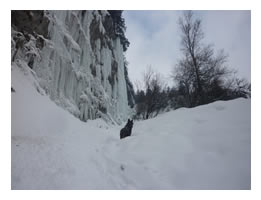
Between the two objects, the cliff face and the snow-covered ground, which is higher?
the cliff face

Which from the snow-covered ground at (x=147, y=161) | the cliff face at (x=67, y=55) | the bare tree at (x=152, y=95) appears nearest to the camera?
the snow-covered ground at (x=147, y=161)

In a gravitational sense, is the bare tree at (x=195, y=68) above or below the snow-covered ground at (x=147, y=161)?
above

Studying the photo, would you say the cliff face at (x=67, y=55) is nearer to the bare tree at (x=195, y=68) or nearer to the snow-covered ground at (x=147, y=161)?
the snow-covered ground at (x=147, y=161)

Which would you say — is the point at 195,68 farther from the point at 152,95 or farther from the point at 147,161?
the point at 147,161

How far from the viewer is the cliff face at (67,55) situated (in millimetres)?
4887

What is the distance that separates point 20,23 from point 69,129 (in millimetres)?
3933

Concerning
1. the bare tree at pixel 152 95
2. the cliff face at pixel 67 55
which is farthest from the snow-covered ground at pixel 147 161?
the bare tree at pixel 152 95

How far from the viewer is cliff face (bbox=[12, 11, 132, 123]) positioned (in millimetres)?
4887

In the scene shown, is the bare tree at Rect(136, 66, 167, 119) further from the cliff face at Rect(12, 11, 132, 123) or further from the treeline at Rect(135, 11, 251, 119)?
the cliff face at Rect(12, 11, 132, 123)

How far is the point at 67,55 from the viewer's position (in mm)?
6539

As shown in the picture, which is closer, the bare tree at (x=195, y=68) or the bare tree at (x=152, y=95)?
the bare tree at (x=195, y=68)

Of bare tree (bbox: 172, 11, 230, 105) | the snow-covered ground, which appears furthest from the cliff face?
bare tree (bbox: 172, 11, 230, 105)
